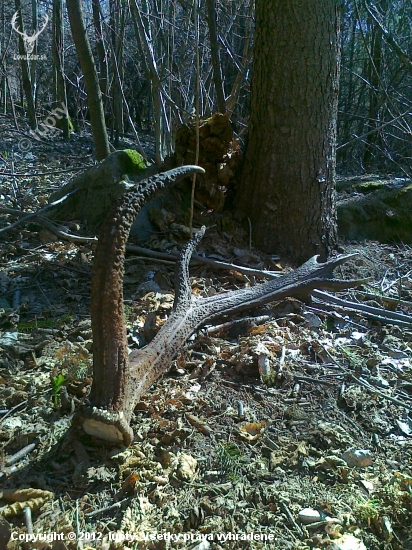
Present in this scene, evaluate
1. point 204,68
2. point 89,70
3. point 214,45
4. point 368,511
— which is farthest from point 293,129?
point 204,68

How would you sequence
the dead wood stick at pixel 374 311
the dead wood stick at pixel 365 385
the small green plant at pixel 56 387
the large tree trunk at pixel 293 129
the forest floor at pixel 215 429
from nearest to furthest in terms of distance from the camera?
the forest floor at pixel 215 429, the small green plant at pixel 56 387, the dead wood stick at pixel 365 385, the dead wood stick at pixel 374 311, the large tree trunk at pixel 293 129

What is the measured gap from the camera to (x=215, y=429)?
205cm

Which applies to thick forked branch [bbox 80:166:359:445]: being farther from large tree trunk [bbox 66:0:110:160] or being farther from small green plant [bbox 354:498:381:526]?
large tree trunk [bbox 66:0:110:160]

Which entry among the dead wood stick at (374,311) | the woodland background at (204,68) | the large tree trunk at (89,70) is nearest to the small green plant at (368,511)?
the dead wood stick at (374,311)

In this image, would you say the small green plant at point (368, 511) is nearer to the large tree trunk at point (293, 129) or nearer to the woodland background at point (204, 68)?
the large tree trunk at point (293, 129)

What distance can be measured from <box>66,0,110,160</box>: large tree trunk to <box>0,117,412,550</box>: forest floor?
→ 8.71ft

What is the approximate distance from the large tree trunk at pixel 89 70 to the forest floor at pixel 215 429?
265 cm

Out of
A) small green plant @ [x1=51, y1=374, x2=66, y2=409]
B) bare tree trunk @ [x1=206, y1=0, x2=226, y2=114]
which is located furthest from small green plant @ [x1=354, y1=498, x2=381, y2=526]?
bare tree trunk @ [x1=206, y1=0, x2=226, y2=114]

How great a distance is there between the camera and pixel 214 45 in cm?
434

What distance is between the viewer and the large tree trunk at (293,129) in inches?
137

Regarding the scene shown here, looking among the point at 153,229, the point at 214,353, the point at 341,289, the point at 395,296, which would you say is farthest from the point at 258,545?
the point at 153,229

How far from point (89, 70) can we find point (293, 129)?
2845 mm

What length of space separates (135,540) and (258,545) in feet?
1.34

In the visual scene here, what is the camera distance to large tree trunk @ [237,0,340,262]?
11.4 ft
